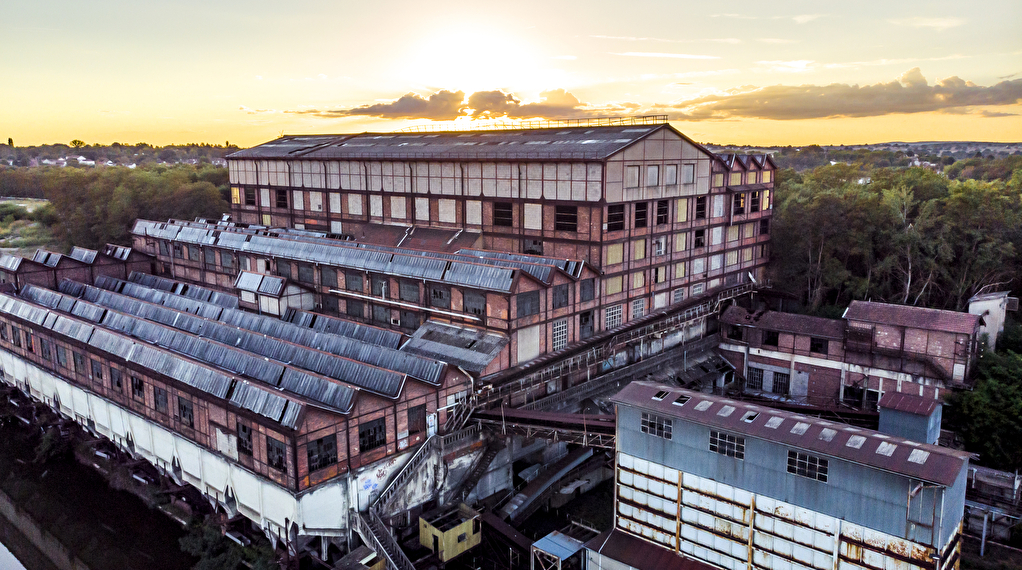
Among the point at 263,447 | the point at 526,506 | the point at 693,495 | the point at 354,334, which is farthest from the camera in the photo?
the point at 354,334

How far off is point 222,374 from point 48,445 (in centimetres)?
1905

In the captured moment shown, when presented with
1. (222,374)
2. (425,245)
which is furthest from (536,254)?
(222,374)

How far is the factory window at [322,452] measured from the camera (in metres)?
24.8

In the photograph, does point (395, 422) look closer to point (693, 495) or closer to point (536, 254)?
point (693, 495)

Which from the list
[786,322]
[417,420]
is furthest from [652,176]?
[417,420]

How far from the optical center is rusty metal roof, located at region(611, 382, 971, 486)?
19.8 m

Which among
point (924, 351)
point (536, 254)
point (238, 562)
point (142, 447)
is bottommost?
point (238, 562)

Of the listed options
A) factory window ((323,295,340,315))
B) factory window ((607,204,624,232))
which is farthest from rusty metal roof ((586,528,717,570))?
factory window ((323,295,340,315))

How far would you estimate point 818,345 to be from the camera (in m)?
42.2

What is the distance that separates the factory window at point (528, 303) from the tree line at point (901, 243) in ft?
84.4

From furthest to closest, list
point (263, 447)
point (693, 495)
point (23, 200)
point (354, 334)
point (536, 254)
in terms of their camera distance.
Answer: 1. point (23, 200)
2. point (536, 254)
3. point (354, 334)
4. point (263, 447)
5. point (693, 495)

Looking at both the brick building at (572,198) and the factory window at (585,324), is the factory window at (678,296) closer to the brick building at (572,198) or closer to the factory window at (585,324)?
the brick building at (572,198)

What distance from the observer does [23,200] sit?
4951 inches

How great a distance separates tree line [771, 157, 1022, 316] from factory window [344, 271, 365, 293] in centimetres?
3299
